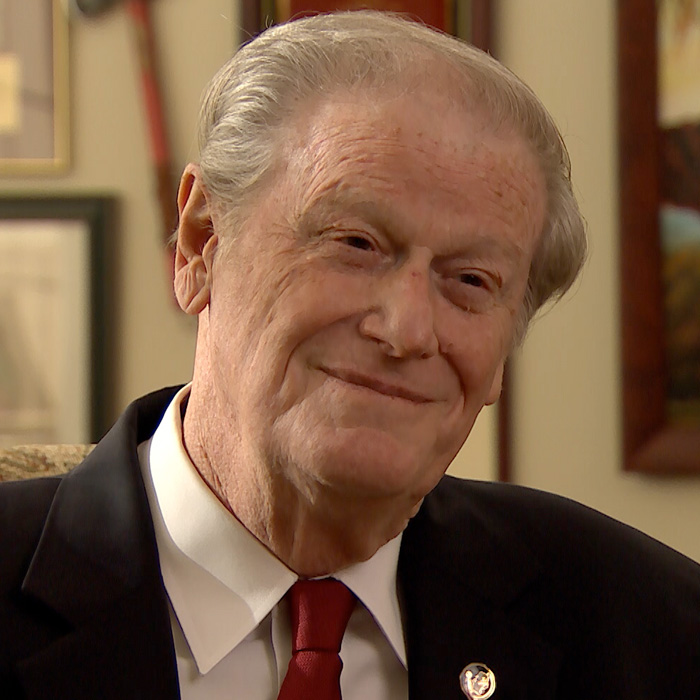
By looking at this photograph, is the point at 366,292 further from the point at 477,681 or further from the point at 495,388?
the point at 477,681

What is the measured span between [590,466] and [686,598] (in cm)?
93

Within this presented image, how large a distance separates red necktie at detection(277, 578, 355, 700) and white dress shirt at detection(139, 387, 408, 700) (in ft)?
0.06

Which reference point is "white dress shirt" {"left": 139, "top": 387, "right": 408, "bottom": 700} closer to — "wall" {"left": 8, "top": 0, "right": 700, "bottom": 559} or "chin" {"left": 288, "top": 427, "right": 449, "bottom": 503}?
"chin" {"left": 288, "top": 427, "right": 449, "bottom": 503}

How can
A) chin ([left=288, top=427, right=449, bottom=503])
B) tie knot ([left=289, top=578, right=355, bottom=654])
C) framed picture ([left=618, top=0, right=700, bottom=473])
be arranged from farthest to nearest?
framed picture ([left=618, top=0, right=700, bottom=473]), tie knot ([left=289, top=578, right=355, bottom=654]), chin ([left=288, top=427, right=449, bottom=503])

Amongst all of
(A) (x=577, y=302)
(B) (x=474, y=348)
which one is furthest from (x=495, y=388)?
(A) (x=577, y=302)

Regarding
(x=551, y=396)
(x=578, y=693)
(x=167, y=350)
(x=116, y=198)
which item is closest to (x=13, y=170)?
(x=116, y=198)

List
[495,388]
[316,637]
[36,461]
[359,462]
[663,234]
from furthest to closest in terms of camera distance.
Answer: [663,234]
[36,461]
[495,388]
[316,637]
[359,462]

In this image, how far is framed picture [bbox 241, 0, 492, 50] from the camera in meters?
2.35

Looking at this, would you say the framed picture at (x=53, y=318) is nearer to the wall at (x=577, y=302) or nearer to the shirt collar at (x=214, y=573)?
the wall at (x=577, y=302)

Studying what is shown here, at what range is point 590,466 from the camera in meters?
2.34

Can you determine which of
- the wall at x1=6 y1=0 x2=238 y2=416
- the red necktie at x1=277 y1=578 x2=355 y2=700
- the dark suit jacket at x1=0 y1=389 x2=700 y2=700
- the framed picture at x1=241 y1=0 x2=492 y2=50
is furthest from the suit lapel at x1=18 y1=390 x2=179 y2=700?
the framed picture at x1=241 y1=0 x2=492 y2=50

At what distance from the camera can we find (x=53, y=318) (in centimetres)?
236

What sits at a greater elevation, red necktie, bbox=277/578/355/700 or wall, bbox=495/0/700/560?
wall, bbox=495/0/700/560

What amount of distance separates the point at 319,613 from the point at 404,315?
14.0 inches
